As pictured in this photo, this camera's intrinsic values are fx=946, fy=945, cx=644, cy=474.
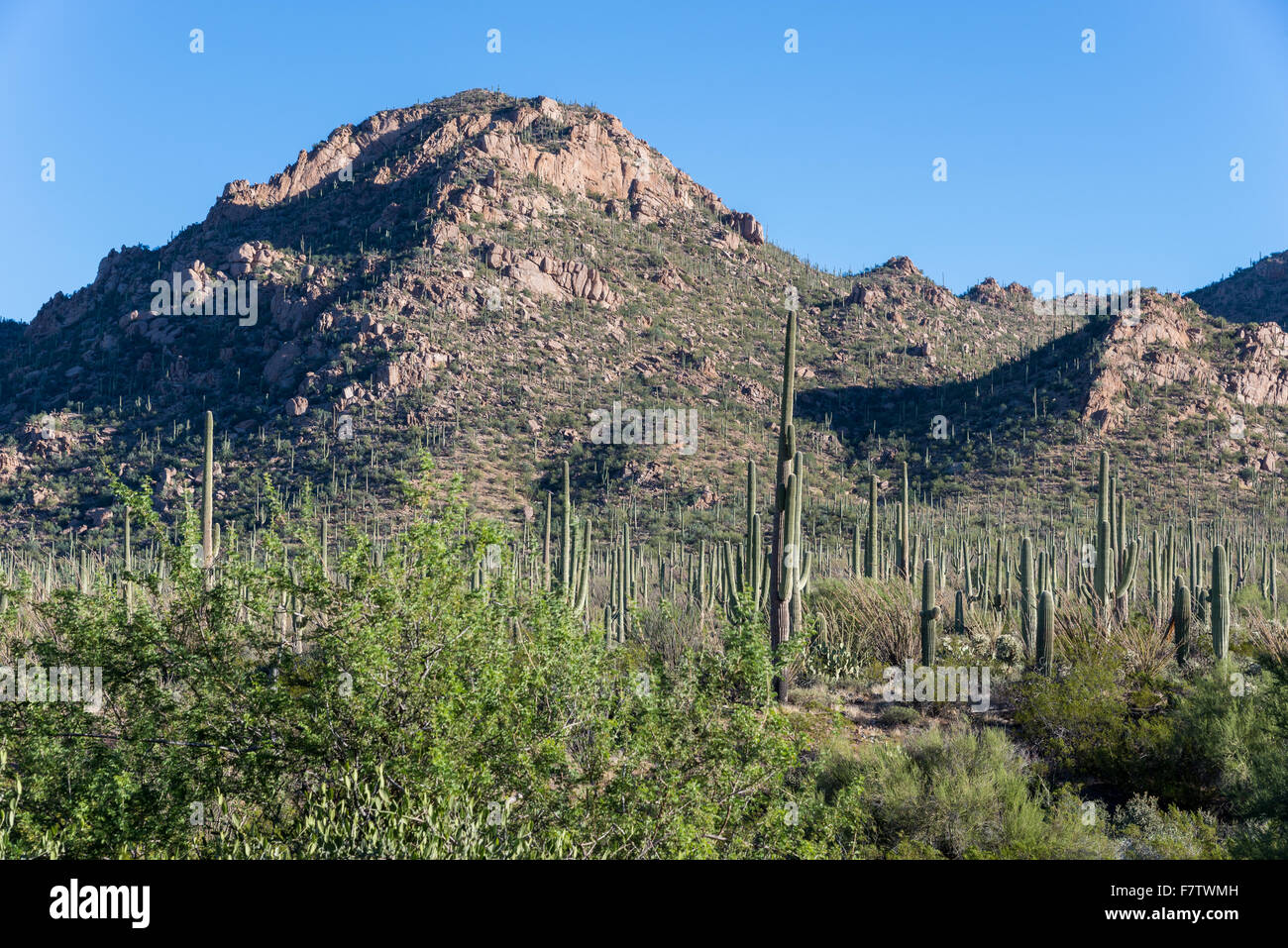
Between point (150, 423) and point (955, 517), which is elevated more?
point (150, 423)

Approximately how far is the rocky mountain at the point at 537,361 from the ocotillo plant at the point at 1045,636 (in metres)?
26.5

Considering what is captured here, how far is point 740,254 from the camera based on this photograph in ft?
246

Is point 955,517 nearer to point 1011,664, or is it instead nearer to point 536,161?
point 1011,664

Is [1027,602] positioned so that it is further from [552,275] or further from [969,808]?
[552,275]

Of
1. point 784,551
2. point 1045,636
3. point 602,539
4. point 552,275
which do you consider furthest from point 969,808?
point 552,275

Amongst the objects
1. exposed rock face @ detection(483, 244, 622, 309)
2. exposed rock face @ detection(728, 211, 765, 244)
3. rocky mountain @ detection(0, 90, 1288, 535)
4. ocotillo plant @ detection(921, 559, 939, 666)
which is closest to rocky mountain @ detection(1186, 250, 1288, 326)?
rocky mountain @ detection(0, 90, 1288, 535)

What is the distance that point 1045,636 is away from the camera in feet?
42.3

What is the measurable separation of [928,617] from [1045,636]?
5.67 ft

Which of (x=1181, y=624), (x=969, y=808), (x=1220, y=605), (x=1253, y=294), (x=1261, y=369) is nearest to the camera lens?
(x=969, y=808)

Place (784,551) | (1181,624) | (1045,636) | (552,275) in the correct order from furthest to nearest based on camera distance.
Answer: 1. (552,275)
2. (1181,624)
3. (1045,636)
4. (784,551)
